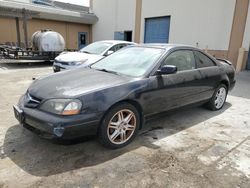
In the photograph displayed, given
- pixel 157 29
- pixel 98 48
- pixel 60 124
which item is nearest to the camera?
pixel 60 124

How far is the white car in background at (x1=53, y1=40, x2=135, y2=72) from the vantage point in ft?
23.8

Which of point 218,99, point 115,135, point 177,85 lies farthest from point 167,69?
point 218,99

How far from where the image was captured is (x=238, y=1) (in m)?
10.7

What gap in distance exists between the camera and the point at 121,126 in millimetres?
3016

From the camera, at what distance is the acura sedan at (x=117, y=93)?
2590 mm

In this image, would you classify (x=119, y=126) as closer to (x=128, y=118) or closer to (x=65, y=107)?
(x=128, y=118)

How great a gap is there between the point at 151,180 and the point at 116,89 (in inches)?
47.0

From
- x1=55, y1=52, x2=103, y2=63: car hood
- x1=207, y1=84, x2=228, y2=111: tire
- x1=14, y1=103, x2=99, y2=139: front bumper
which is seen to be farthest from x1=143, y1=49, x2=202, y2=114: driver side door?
x1=55, y1=52, x2=103, y2=63: car hood

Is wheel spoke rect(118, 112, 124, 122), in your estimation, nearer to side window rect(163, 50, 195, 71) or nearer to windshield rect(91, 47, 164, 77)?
windshield rect(91, 47, 164, 77)

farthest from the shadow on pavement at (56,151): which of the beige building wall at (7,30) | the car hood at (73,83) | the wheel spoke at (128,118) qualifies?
the beige building wall at (7,30)

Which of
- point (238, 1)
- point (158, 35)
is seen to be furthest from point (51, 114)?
point (158, 35)

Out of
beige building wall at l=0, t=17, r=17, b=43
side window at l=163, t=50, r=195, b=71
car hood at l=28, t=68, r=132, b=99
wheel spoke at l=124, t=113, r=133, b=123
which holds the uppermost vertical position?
beige building wall at l=0, t=17, r=17, b=43

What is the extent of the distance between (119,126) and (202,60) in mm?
2398

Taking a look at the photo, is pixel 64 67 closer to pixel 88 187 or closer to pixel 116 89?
pixel 116 89
